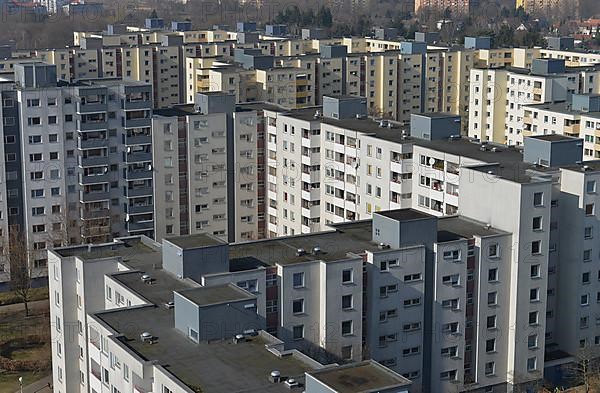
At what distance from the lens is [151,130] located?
2173 inches

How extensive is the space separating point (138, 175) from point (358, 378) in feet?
108

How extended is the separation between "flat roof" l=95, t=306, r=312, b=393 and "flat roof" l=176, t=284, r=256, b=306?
110cm

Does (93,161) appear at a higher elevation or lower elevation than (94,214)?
higher

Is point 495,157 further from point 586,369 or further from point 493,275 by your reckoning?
point 586,369

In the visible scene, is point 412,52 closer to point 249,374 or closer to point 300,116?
point 300,116

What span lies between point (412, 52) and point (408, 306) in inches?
2127

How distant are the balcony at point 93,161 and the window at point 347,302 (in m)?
24.0

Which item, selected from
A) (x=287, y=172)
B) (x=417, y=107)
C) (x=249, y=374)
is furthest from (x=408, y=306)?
(x=417, y=107)

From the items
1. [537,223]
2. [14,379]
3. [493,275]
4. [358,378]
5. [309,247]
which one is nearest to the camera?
[358,378]

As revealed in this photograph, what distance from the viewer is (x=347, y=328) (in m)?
35.2

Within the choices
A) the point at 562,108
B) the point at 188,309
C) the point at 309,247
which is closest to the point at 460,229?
the point at 309,247

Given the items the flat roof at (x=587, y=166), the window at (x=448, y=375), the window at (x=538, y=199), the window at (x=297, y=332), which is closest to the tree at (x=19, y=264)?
the window at (x=297, y=332)

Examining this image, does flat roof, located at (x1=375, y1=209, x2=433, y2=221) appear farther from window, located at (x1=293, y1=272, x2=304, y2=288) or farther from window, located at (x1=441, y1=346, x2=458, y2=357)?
window, located at (x1=441, y1=346, x2=458, y2=357)

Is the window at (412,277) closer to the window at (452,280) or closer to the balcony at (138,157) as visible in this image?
the window at (452,280)
